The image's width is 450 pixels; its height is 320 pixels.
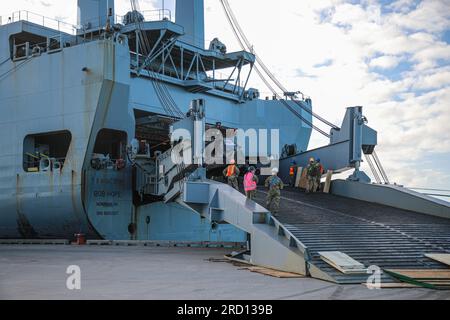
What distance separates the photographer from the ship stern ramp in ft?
31.5

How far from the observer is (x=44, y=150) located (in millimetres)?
21344

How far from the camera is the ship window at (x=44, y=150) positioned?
20.1 meters

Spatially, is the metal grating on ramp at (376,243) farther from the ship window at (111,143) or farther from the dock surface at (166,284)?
the ship window at (111,143)

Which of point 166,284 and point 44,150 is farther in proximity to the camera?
point 44,150

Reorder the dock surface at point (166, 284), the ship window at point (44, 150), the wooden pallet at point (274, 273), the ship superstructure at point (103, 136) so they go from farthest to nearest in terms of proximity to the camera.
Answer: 1. the ship window at point (44, 150)
2. the ship superstructure at point (103, 136)
3. the wooden pallet at point (274, 273)
4. the dock surface at point (166, 284)

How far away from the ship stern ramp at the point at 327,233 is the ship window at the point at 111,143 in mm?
6210

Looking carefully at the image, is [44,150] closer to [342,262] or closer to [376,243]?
[376,243]

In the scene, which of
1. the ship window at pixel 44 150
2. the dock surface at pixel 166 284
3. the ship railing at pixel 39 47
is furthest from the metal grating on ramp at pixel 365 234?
the ship railing at pixel 39 47

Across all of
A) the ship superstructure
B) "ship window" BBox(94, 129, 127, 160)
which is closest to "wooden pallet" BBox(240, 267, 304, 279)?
the ship superstructure

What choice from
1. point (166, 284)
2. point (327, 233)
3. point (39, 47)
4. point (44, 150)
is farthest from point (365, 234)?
point (39, 47)

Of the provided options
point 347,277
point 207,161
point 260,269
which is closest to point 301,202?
point 207,161

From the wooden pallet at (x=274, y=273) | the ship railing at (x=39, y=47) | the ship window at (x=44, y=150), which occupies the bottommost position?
the wooden pallet at (x=274, y=273)

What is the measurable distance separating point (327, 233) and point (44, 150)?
13.7m

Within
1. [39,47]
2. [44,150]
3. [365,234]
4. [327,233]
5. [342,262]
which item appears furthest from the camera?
[44,150]
